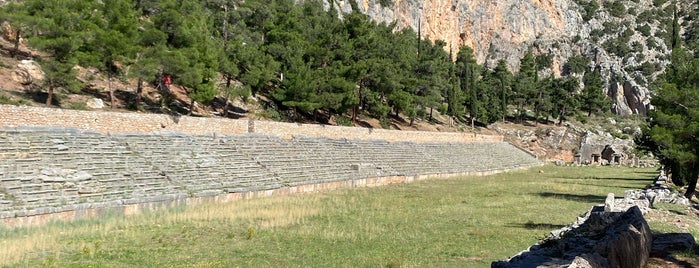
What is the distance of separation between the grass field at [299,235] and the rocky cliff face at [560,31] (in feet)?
252

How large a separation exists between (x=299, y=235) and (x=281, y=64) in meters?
36.0

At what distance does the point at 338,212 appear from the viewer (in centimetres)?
1922

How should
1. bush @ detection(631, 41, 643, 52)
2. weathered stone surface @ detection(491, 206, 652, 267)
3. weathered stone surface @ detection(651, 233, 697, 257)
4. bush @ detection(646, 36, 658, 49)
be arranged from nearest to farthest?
weathered stone surface @ detection(491, 206, 652, 267) → weathered stone surface @ detection(651, 233, 697, 257) → bush @ detection(631, 41, 643, 52) → bush @ detection(646, 36, 658, 49)

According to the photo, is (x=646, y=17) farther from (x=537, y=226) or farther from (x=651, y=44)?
(x=537, y=226)

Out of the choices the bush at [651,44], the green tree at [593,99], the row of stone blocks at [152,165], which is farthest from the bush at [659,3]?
the row of stone blocks at [152,165]

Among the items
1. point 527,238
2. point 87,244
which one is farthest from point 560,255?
point 87,244

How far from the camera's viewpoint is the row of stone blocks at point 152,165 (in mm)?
16438

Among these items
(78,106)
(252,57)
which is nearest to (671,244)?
(78,106)

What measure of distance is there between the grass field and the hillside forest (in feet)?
34.8

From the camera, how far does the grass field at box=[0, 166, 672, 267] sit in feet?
37.0

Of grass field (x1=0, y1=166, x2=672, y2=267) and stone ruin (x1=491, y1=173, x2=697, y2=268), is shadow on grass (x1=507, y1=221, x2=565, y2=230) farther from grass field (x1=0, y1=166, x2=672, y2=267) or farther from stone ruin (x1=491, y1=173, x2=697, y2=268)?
stone ruin (x1=491, y1=173, x2=697, y2=268)

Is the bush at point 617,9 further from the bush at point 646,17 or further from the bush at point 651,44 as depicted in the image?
the bush at point 651,44

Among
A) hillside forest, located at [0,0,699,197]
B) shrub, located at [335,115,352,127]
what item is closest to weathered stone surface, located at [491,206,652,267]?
hillside forest, located at [0,0,699,197]

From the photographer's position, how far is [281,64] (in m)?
48.8
